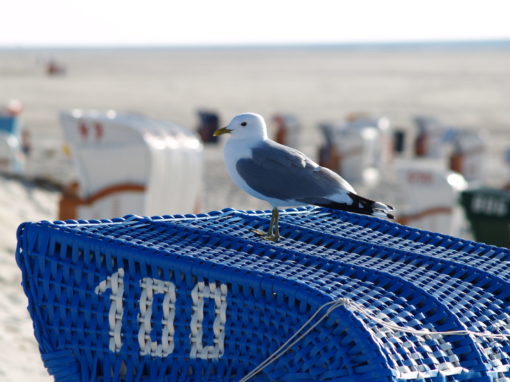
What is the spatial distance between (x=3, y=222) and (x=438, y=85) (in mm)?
43225

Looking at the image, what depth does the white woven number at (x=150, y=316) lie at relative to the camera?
3.38m

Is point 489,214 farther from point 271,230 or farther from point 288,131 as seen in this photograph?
point 288,131

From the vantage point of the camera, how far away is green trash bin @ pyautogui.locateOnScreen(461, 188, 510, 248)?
30.3ft

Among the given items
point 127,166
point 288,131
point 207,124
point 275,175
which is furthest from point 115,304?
point 207,124

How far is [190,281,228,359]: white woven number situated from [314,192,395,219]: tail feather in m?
0.73

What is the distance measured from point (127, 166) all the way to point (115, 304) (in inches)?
196

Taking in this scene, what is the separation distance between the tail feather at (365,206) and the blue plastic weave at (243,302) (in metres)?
0.19

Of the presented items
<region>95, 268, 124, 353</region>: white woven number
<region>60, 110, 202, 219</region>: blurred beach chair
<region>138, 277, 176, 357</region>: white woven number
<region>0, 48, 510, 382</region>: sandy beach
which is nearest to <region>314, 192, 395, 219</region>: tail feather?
<region>138, 277, 176, 357</region>: white woven number

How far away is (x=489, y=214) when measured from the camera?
30.5 feet

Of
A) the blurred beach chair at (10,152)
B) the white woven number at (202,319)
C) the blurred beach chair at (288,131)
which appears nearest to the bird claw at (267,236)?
the white woven number at (202,319)

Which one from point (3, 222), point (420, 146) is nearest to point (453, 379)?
point (3, 222)

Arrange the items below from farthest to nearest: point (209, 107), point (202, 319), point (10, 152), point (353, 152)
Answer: point (209, 107)
point (353, 152)
point (10, 152)
point (202, 319)

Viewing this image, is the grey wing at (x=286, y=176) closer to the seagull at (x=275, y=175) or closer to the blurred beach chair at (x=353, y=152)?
the seagull at (x=275, y=175)

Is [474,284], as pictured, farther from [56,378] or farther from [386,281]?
[56,378]
